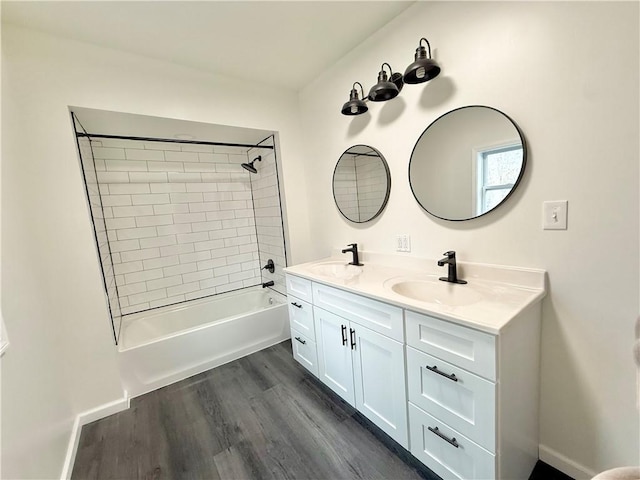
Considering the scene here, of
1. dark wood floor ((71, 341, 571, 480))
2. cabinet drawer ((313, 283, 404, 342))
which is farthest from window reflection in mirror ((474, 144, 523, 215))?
dark wood floor ((71, 341, 571, 480))

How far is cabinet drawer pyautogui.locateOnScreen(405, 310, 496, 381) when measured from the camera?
0.99 m

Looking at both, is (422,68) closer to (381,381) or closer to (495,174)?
(495,174)

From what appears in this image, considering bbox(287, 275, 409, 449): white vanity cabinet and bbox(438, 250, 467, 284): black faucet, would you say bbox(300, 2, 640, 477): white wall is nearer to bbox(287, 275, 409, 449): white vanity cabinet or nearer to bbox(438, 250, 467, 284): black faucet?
bbox(438, 250, 467, 284): black faucet

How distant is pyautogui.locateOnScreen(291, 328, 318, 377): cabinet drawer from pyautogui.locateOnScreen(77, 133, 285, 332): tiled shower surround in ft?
2.68

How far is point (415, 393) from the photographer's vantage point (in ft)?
4.19

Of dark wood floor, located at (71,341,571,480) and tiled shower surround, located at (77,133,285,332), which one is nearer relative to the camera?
dark wood floor, located at (71,341,571,480)

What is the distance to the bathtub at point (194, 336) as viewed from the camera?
2059 mm

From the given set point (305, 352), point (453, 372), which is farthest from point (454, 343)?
point (305, 352)

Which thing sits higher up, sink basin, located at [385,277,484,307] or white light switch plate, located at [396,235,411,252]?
white light switch plate, located at [396,235,411,252]

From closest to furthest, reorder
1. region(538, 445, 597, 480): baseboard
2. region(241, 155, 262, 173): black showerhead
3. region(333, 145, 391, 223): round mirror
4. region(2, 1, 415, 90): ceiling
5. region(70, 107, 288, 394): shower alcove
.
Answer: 1. region(538, 445, 597, 480): baseboard
2. region(2, 1, 415, 90): ceiling
3. region(333, 145, 391, 223): round mirror
4. region(70, 107, 288, 394): shower alcove
5. region(241, 155, 262, 173): black showerhead

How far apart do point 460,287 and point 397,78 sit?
1287 millimetres

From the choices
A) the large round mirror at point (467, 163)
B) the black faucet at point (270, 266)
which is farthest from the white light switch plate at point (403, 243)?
the black faucet at point (270, 266)

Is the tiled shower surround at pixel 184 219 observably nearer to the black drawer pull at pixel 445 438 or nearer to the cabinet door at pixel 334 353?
the cabinet door at pixel 334 353

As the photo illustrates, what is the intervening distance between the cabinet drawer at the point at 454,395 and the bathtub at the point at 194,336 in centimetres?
162
